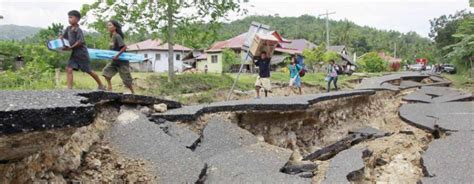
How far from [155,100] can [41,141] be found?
318cm

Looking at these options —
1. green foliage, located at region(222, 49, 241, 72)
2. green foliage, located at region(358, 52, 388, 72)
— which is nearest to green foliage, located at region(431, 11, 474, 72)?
green foliage, located at region(358, 52, 388, 72)

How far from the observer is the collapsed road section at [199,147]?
116 inches

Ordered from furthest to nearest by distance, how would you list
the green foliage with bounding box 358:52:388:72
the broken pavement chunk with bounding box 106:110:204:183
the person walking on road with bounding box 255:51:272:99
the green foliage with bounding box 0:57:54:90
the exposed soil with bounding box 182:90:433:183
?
1. the green foliage with bounding box 358:52:388:72
2. the person walking on road with bounding box 255:51:272:99
3. the green foliage with bounding box 0:57:54:90
4. the exposed soil with bounding box 182:90:433:183
5. the broken pavement chunk with bounding box 106:110:204:183

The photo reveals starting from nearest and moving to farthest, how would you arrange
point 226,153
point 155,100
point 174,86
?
point 226,153 < point 155,100 < point 174,86

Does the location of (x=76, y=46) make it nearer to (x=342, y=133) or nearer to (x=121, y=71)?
(x=121, y=71)

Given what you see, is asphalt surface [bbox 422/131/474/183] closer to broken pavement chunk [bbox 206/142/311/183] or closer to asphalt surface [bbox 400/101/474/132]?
asphalt surface [bbox 400/101/474/132]

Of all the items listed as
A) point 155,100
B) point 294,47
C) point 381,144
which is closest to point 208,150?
point 155,100

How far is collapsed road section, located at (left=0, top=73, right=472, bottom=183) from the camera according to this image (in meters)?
2.94

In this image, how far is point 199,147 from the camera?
492 centimetres

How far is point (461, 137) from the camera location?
6254mm

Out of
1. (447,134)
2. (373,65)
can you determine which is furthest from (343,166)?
(373,65)

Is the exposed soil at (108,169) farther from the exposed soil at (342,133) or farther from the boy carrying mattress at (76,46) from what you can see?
the boy carrying mattress at (76,46)

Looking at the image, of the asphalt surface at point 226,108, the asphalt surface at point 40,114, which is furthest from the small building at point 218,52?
the asphalt surface at point 40,114

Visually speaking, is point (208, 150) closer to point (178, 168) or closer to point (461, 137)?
point (178, 168)
